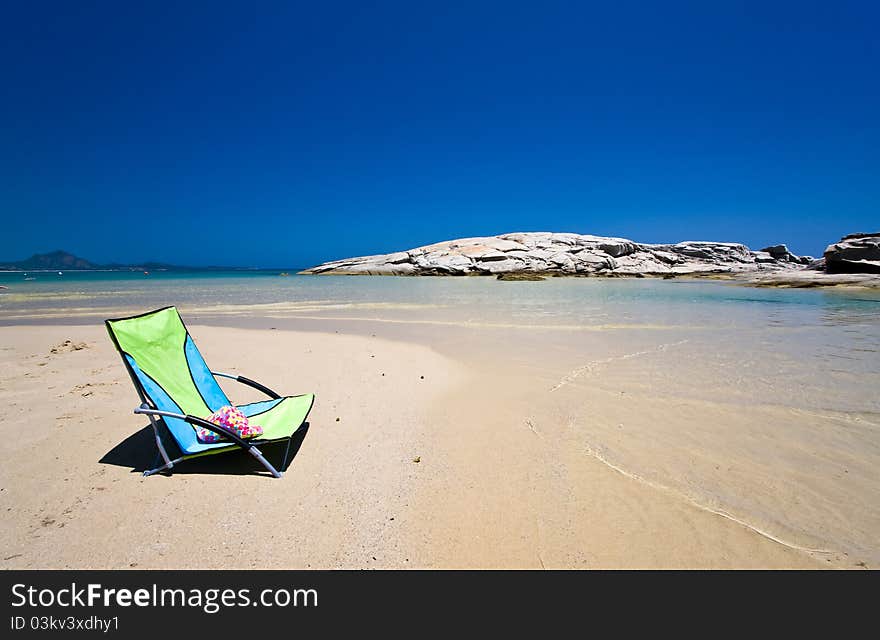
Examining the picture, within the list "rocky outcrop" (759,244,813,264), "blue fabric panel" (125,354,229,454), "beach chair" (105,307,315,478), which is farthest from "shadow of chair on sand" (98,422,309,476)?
"rocky outcrop" (759,244,813,264)

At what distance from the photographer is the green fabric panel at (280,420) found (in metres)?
3.94

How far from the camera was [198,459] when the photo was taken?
4.17 meters

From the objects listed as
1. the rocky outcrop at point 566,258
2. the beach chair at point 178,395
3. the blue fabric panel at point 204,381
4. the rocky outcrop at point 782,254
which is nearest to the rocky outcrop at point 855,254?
the rocky outcrop at point 566,258

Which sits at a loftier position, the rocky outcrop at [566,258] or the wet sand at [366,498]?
the rocky outcrop at [566,258]

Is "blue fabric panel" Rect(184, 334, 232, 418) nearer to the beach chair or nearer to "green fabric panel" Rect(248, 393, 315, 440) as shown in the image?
the beach chair

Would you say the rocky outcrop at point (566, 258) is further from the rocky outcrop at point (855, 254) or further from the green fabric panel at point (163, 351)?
the green fabric panel at point (163, 351)

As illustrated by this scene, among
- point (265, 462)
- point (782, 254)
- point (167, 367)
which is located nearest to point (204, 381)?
point (167, 367)

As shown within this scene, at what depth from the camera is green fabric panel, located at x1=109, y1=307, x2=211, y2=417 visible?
167 inches

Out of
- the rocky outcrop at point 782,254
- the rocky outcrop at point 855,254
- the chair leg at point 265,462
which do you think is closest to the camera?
the chair leg at point 265,462

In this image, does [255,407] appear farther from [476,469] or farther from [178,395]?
[476,469]

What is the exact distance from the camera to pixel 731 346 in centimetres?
994

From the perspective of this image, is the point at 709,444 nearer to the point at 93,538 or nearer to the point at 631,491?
the point at 631,491

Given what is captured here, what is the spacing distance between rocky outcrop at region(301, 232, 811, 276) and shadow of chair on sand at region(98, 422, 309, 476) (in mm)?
58104
